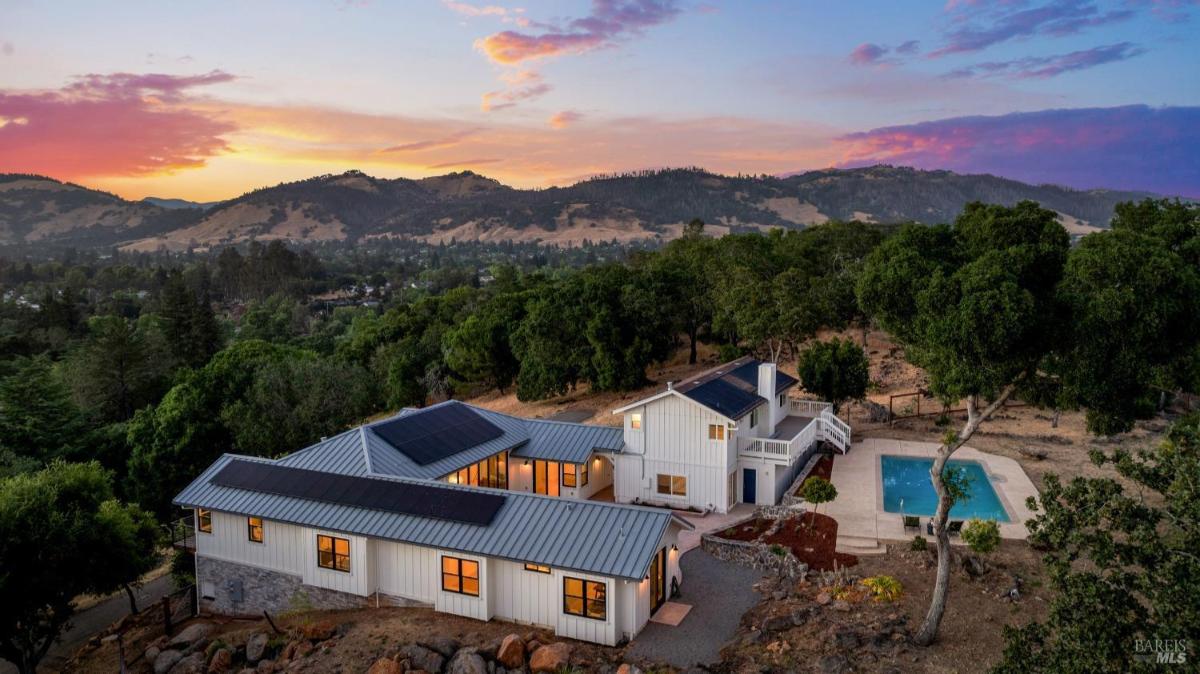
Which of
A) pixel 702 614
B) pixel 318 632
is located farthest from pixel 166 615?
pixel 702 614

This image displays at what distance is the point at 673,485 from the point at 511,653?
1175 centimetres

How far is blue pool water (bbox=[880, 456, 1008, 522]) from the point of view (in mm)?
25508

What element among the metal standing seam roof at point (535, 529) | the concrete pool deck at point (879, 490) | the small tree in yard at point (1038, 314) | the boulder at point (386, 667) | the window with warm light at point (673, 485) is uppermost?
the small tree in yard at point (1038, 314)

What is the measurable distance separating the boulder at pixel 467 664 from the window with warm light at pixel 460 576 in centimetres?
278

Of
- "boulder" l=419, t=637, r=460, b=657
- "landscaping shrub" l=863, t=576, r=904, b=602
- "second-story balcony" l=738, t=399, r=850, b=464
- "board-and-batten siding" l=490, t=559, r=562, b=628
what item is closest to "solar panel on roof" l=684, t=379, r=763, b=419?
"second-story balcony" l=738, t=399, r=850, b=464

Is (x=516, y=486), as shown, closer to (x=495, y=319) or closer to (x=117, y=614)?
(x=117, y=614)

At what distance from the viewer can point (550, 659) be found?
54.9 feet

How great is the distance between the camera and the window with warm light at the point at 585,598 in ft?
59.9

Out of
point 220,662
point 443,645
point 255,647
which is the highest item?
point 443,645

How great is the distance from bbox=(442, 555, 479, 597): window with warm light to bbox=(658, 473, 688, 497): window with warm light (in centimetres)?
974

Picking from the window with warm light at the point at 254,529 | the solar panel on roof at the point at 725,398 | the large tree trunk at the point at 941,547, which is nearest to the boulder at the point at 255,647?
the window with warm light at the point at 254,529

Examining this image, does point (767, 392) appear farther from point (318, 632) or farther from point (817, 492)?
point (318, 632)

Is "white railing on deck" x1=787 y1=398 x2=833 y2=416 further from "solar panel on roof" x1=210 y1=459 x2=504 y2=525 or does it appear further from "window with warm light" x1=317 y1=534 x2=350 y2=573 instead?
"window with warm light" x1=317 y1=534 x2=350 y2=573

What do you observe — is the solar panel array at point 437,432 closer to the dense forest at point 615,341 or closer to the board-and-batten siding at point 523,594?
the board-and-batten siding at point 523,594
